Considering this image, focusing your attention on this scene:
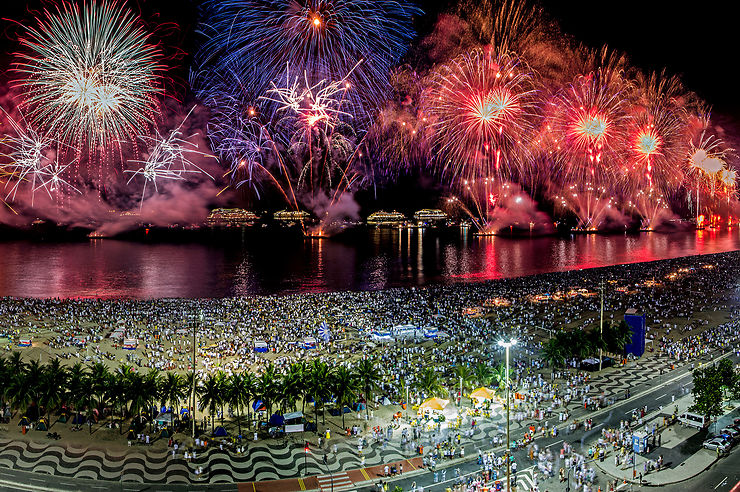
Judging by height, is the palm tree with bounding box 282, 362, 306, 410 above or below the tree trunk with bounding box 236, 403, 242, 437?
above

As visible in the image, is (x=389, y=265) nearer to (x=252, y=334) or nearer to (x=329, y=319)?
(x=329, y=319)

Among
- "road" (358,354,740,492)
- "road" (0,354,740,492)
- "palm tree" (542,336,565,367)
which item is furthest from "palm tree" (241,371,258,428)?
"palm tree" (542,336,565,367)

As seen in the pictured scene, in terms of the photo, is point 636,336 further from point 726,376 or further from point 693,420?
point 693,420

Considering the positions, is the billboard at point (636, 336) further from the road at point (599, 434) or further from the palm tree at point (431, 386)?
the palm tree at point (431, 386)

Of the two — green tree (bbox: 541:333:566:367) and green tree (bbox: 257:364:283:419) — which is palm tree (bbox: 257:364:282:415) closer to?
green tree (bbox: 257:364:283:419)

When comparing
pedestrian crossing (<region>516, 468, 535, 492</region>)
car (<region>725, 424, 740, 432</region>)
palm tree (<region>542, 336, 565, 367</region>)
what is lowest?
pedestrian crossing (<region>516, 468, 535, 492</region>)

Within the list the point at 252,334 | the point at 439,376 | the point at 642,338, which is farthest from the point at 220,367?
the point at 642,338

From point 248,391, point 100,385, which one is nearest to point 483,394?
point 248,391
